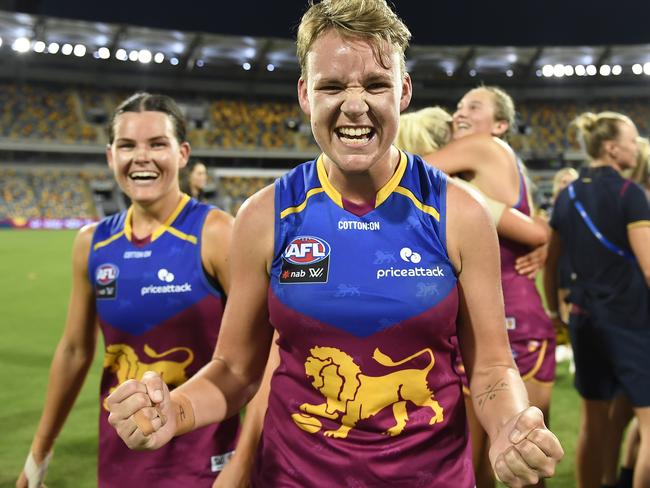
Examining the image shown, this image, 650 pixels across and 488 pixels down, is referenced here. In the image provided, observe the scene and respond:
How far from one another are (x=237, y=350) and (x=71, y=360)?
1162 millimetres

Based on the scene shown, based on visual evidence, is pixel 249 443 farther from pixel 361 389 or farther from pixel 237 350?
pixel 361 389

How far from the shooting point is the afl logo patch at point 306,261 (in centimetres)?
168

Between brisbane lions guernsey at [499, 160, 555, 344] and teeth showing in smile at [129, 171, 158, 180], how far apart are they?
170 cm

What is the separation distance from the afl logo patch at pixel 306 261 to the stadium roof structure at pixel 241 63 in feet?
118

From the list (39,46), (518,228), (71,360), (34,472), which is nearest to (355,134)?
(71,360)

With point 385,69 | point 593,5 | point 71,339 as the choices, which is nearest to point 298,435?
point 385,69

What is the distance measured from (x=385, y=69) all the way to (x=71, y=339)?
69.8 inches

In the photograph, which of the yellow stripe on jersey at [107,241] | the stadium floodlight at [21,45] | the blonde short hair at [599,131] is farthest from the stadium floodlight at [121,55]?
the yellow stripe on jersey at [107,241]

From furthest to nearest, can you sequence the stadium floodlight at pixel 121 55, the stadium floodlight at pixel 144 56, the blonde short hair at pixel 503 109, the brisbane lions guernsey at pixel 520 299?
the stadium floodlight at pixel 144 56
the stadium floodlight at pixel 121 55
the blonde short hair at pixel 503 109
the brisbane lions guernsey at pixel 520 299

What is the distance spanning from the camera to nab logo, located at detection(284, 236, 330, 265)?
1686mm

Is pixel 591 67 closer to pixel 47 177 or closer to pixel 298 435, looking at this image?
pixel 47 177

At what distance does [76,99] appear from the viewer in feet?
133

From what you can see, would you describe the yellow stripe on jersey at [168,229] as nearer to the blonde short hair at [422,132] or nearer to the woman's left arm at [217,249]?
the woman's left arm at [217,249]

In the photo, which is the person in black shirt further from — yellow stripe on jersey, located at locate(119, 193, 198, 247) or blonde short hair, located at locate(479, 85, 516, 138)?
yellow stripe on jersey, located at locate(119, 193, 198, 247)
